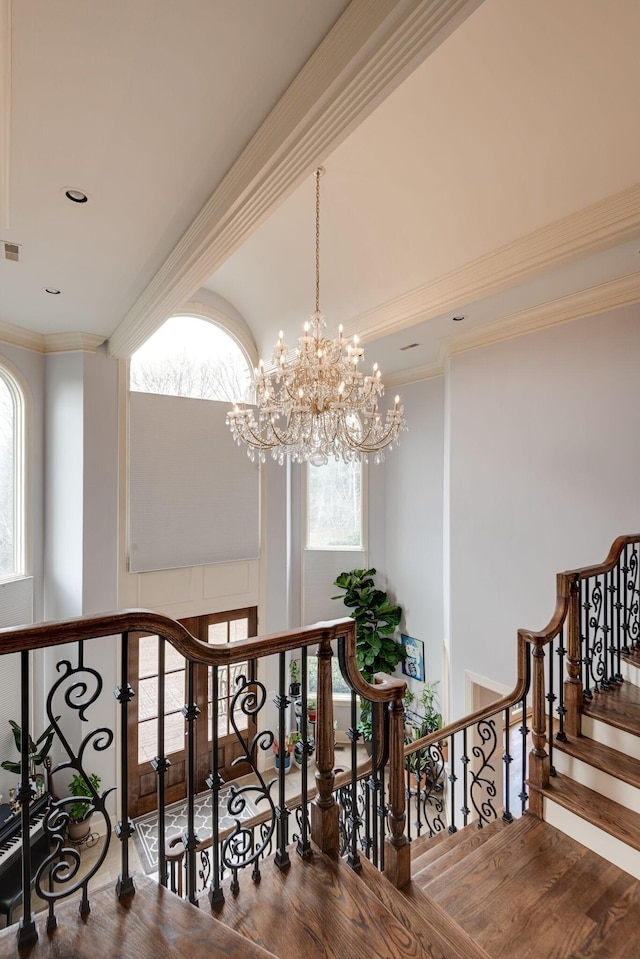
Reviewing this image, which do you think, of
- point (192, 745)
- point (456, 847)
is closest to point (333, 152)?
point (192, 745)

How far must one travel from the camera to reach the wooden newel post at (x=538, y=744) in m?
2.54

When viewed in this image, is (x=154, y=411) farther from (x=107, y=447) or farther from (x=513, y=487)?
(x=513, y=487)

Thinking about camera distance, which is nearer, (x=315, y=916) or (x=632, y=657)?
(x=315, y=916)

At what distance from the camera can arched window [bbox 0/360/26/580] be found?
4.84 metres

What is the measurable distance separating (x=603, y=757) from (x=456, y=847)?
924 millimetres

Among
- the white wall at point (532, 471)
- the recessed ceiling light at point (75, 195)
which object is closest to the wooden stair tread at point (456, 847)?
the white wall at point (532, 471)

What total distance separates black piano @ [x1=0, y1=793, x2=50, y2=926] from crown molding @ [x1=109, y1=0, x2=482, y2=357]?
4026 millimetres

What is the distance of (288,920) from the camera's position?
4.34 feet

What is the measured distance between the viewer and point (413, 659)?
21.7 ft

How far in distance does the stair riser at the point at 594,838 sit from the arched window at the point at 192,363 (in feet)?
15.1

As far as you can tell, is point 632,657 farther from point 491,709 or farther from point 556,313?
point 556,313

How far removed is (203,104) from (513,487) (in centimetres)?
393

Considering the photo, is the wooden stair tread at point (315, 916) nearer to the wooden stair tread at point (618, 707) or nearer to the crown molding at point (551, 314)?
the wooden stair tread at point (618, 707)

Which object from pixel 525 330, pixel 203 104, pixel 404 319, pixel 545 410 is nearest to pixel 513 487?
pixel 545 410
